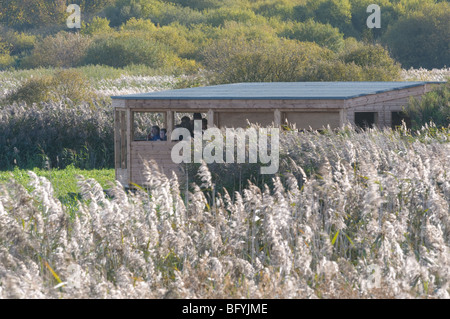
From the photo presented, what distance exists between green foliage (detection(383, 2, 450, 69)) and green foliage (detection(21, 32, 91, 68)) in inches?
976

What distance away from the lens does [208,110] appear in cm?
1864

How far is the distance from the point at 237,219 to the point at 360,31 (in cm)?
8005

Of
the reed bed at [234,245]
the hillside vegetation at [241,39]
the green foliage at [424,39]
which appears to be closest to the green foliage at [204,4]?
the hillside vegetation at [241,39]

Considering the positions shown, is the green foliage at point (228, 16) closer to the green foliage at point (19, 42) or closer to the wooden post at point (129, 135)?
the green foliage at point (19, 42)

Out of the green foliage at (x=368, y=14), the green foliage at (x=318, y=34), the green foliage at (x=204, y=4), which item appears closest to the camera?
the green foliage at (x=318, y=34)

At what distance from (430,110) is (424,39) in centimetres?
5079

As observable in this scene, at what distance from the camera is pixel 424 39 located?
6762cm

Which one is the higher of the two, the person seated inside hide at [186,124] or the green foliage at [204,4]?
the green foliage at [204,4]

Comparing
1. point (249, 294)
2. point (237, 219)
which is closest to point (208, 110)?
point (237, 219)

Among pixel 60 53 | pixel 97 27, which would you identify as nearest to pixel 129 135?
pixel 60 53

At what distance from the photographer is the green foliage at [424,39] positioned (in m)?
67.0

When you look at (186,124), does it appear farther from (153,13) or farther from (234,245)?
(153,13)

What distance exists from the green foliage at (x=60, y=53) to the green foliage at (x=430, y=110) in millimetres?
48296
